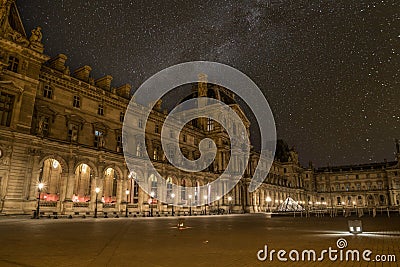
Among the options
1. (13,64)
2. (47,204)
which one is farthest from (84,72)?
(47,204)

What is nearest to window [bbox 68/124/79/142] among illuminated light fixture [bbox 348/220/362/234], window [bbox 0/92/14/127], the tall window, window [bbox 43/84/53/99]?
window [bbox 43/84/53/99]

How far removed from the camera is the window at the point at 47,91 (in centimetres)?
3381

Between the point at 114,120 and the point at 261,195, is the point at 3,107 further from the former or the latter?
Result: the point at 261,195

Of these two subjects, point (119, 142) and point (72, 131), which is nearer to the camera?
point (72, 131)

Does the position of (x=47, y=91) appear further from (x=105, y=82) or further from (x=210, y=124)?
(x=210, y=124)

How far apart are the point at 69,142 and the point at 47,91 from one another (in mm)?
→ 6633

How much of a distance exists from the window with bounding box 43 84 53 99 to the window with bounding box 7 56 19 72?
477 centimetres

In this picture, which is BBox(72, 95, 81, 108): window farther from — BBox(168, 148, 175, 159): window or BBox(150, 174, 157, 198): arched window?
BBox(168, 148, 175, 159): window

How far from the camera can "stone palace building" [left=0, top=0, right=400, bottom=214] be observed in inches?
1095

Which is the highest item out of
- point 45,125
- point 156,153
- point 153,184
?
point 45,125

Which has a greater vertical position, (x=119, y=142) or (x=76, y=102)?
(x=76, y=102)

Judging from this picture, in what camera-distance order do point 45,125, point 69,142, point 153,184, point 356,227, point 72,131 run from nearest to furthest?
point 356,227 → point 69,142 → point 45,125 → point 72,131 → point 153,184

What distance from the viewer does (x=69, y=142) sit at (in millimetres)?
32844

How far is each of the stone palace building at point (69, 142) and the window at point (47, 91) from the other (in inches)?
4.5
